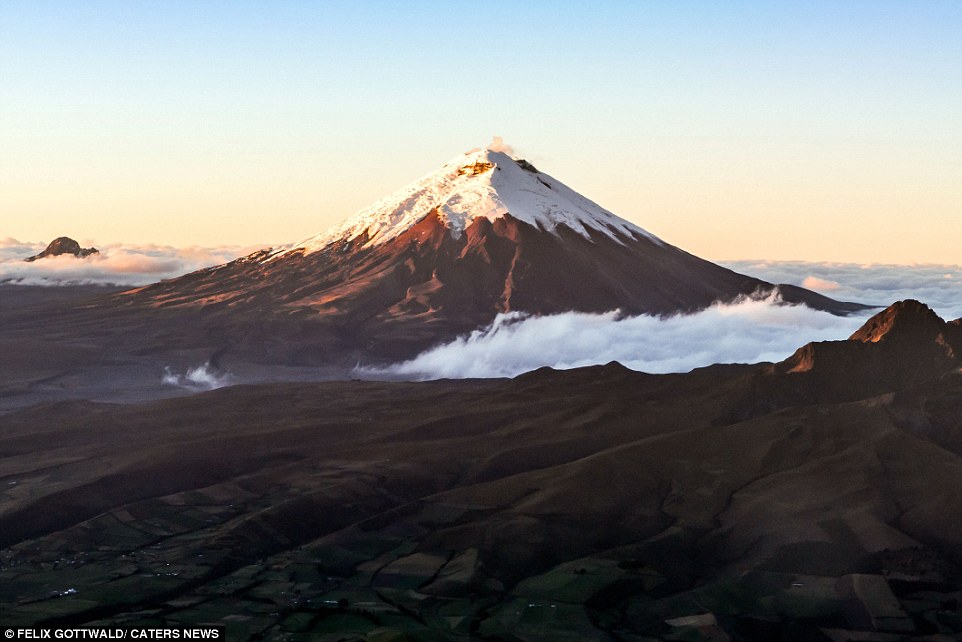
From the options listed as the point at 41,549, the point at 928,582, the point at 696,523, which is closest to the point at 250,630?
the point at 41,549

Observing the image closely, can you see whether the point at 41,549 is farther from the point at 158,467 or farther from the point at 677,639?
the point at 677,639

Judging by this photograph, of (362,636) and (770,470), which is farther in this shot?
(770,470)

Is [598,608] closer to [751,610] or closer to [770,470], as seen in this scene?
[751,610]

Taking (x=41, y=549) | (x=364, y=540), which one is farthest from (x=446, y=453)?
(x=41, y=549)

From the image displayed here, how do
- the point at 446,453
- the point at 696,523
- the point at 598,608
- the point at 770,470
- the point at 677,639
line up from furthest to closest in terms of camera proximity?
the point at 446,453 < the point at 770,470 < the point at 696,523 < the point at 598,608 < the point at 677,639

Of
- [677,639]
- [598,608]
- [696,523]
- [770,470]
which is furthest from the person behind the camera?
[770,470]

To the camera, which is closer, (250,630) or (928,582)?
(250,630)
